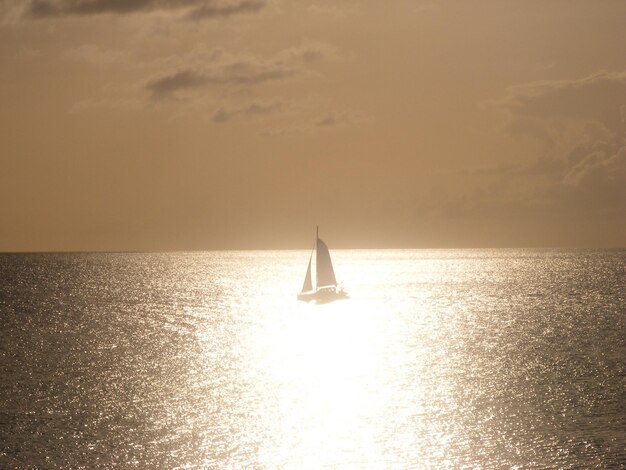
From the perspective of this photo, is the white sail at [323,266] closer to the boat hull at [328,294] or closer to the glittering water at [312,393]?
the boat hull at [328,294]

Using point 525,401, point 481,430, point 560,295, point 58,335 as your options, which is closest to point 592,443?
point 481,430

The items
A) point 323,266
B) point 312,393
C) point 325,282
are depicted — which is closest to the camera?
point 312,393

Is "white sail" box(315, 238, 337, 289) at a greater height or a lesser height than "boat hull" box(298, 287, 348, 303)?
greater

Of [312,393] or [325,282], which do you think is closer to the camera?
[312,393]

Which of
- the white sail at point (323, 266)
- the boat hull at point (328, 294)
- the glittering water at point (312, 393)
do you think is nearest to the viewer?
the glittering water at point (312, 393)

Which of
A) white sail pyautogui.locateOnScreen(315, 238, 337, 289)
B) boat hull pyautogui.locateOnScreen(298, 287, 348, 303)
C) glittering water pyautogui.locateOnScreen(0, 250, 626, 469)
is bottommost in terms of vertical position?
glittering water pyautogui.locateOnScreen(0, 250, 626, 469)

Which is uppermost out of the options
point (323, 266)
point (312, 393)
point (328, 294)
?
point (323, 266)

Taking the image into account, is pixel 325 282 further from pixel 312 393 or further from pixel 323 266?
pixel 312 393

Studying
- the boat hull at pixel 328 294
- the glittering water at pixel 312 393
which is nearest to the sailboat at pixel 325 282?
the boat hull at pixel 328 294

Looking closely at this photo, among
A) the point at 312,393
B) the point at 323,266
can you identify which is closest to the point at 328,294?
the point at 323,266

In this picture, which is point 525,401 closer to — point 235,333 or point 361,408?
point 361,408

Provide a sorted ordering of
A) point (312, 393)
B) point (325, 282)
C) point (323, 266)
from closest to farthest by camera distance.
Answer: point (312, 393)
point (323, 266)
point (325, 282)

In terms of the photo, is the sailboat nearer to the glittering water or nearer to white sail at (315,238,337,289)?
white sail at (315,238,337,289)

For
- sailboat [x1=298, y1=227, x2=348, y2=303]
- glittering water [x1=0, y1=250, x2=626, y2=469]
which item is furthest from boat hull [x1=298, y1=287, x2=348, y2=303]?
glittering water [x1=0, y1=250, x2=626, y2=469]
